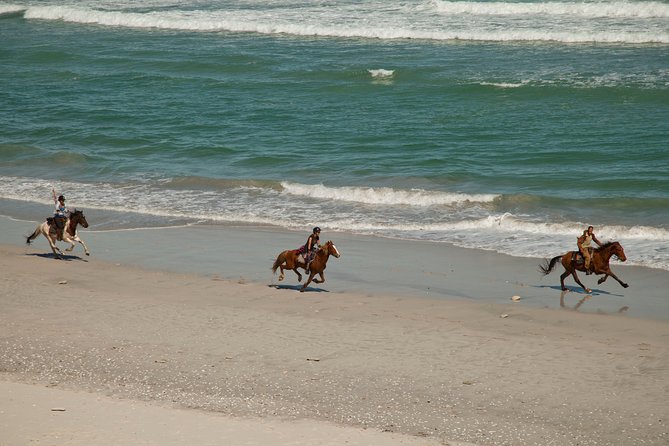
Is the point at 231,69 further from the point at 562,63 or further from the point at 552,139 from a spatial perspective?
the point at 552,139

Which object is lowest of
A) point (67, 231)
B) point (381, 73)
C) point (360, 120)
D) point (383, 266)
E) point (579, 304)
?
point (579, 304)

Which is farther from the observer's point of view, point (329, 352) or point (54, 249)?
point (54, 249)

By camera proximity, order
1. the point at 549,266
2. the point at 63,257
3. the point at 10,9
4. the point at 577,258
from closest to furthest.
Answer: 1. the point at 577,258
2. the point at 549,266
3. the point at 63,257
4. the point at 10,9

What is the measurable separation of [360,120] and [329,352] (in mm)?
18858

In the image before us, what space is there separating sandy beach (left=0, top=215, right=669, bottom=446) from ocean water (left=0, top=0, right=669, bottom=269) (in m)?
3.02

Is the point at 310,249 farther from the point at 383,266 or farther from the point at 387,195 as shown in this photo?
the point at 387,195

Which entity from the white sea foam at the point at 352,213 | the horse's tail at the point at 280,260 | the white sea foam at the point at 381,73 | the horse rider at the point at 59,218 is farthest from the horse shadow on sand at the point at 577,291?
the white sea foam at the point at 381,73

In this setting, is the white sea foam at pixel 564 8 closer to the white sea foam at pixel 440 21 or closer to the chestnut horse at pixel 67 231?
the white sea foam at pixel 440 21

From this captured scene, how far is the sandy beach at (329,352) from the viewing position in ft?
37.1

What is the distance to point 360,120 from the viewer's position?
3177 cm

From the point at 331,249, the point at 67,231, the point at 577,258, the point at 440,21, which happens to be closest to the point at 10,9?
the point at 440,21

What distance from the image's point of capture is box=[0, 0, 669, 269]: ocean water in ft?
74.4

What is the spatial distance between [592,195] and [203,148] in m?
11.8

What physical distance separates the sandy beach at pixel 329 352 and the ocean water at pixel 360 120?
3.02 meters
